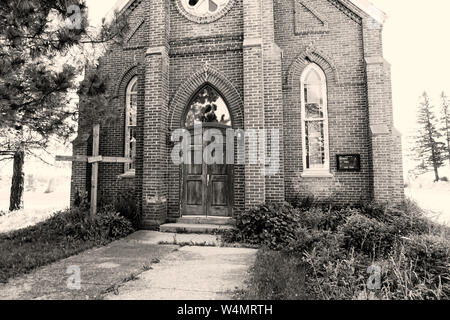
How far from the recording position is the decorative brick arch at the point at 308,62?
30.2ft

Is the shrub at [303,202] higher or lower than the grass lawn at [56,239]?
higher

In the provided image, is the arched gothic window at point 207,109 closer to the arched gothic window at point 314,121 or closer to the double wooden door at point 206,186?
the double wooden door at point 206,186

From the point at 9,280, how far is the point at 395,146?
923 cm

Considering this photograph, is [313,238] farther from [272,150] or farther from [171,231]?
[171,231]

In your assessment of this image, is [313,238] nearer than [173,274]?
No

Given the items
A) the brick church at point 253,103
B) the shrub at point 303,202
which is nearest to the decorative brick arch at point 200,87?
the brick church at point 253,103

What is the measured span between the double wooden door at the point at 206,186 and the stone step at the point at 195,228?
0.73m

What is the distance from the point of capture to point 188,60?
893 cm

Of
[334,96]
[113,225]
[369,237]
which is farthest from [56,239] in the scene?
[334,96]

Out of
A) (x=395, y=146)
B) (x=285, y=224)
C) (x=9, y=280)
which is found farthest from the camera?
(x=395, y=146)

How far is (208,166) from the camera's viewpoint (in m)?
8.69

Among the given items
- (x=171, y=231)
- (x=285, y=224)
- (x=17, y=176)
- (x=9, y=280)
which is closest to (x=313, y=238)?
(x=285, y=224)
